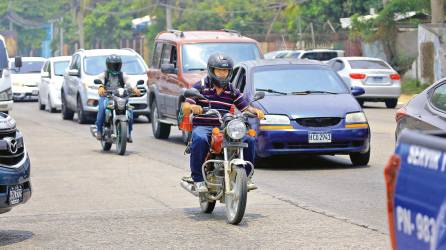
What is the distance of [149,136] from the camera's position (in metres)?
23.4

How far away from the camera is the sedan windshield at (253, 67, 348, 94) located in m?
16.7

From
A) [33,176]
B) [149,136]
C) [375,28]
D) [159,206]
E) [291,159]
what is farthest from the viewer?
[375,28]

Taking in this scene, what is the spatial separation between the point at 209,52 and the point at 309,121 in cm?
598

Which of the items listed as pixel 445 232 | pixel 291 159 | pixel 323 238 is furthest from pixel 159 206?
pixel 445 232

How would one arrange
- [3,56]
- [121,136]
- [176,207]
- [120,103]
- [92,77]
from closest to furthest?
[176,207]
[121,136]
[120,103]
[3,56]
[92,77]

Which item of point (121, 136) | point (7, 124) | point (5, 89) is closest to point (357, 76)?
point (5, 89)

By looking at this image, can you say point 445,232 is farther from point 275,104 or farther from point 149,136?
point 149,136

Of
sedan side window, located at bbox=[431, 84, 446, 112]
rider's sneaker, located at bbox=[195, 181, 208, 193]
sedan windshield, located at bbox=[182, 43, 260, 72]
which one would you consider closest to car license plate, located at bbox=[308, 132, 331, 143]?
sedan side window, located at bbox=[431, 84, 446, 112]

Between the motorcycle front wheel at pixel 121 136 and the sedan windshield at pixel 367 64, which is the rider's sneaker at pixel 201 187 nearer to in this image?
the motorcycle front wheel at pixel 121 136

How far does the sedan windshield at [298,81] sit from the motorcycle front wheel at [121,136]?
2.82m

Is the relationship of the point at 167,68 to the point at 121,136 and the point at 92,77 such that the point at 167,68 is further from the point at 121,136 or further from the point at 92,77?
the point at 92,77

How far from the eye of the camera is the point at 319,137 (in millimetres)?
15641

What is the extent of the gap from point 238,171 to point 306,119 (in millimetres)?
5474

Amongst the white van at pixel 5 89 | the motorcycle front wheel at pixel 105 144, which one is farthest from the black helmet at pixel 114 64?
the white van at pixel 5 89
